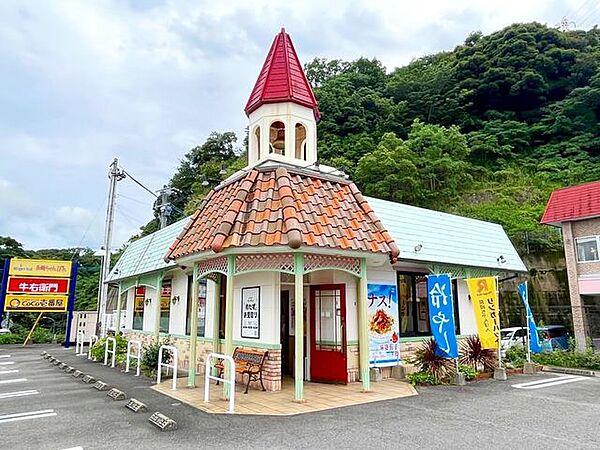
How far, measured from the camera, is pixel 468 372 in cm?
930

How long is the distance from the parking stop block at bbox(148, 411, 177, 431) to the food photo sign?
5.01 m

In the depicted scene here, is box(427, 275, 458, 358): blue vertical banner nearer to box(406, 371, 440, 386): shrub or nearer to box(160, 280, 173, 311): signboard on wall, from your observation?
box(406, 371, 440, 386): shrub

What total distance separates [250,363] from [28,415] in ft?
11.6

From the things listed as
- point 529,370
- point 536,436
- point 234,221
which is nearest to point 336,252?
point 234,221

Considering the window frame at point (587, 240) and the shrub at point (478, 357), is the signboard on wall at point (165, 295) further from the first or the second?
the window frame at point (587, 240)

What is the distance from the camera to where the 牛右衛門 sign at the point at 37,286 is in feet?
62.7

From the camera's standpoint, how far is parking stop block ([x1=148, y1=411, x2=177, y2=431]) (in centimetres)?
545

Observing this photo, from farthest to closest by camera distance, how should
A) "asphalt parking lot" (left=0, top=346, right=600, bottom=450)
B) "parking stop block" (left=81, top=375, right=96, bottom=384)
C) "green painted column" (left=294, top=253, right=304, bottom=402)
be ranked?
"parking stop block" (left=81, top=375, right=96, bottom=384), "green painted column" (left=294, top=253, right=304, bottom=402), "asphalt parking lot" (left=0, top=346, right=600, bottom=450)

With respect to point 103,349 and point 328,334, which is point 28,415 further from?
point 103,349

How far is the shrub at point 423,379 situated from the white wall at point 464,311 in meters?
2.85

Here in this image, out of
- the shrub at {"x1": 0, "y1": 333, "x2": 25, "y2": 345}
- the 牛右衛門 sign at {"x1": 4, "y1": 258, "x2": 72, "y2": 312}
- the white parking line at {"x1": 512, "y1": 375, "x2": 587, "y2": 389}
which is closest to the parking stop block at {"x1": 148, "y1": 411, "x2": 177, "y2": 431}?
the white parking line at {"x1": 512, "y1": 375, "x2": 587, "y2": 389}

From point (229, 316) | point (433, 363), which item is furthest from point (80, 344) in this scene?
point (433, 363)

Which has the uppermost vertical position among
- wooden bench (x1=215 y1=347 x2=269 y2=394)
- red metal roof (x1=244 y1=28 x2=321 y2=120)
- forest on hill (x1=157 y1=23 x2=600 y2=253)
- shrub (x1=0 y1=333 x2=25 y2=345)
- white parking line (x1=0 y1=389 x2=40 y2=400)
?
forest on hill (x1=157 y1=23 x2=600 y2=253)

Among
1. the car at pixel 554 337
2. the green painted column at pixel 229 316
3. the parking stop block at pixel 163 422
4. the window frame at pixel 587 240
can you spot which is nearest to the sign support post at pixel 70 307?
the green painted column at pixel 229 316
